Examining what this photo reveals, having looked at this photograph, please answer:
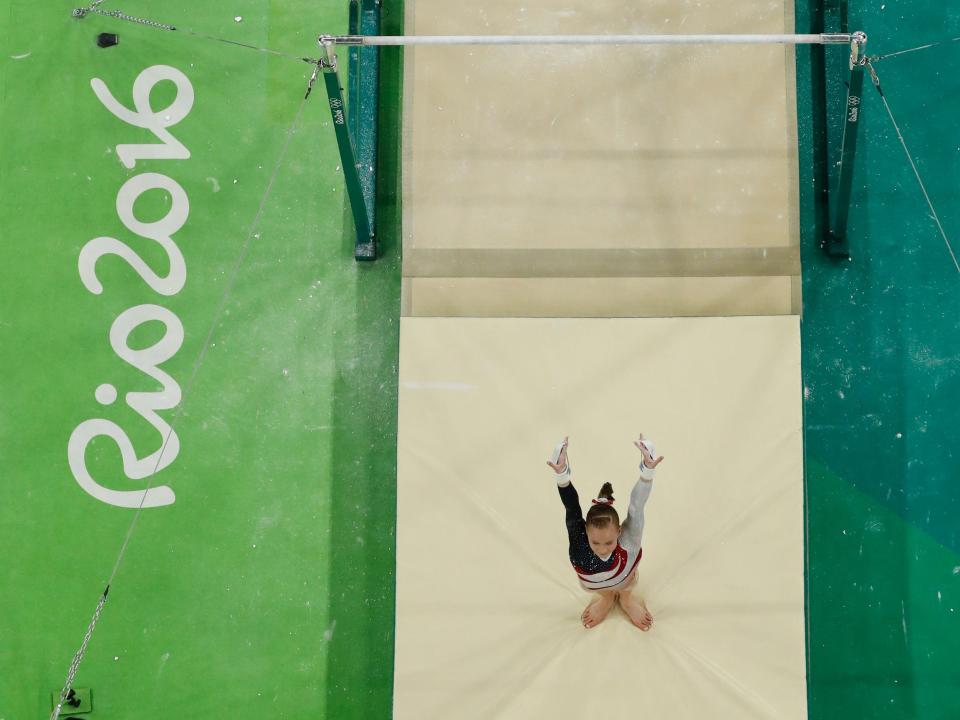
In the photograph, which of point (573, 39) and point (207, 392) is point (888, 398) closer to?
point (573, 39)

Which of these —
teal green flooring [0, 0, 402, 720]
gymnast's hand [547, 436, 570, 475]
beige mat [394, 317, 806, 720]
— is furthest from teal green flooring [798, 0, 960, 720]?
teal green flooring [0, 0, 402, 720]

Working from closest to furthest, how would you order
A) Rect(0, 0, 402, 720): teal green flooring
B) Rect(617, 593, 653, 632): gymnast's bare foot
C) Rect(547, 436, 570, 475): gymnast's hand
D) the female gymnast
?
Rect(547, 436, 570, 475): gymnast's hand → the female gymnast → Rect(617, 593, 653, 632): gymnast's bare foot → Rect(0, 0, 402, 720): teal green flooring

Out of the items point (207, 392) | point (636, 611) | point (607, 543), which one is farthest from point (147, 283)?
point (636, 611)

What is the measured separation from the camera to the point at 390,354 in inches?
195

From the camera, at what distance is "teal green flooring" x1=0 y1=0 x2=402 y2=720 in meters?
4.81

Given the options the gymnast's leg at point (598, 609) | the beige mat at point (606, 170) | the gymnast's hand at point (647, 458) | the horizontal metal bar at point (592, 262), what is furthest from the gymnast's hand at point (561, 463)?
the horizontal metal bar at point (592, 262)

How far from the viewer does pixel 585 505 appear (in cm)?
429

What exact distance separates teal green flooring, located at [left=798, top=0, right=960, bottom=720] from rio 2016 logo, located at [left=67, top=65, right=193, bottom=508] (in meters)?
2.89

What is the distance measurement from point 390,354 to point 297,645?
4.46 feet

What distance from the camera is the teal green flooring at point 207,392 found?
481cm

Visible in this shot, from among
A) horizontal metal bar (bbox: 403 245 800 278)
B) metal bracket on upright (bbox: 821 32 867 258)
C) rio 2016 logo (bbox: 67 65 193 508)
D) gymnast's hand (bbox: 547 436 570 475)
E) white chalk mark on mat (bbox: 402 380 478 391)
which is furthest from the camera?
rio 2016 logo (bbox: 67 65 193 508)

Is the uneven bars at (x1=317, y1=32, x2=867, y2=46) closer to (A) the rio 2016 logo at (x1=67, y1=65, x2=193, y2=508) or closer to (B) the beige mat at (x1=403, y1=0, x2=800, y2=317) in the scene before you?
(B) the beige mat at (x1=403, y1=0, x2=800, y2=317)

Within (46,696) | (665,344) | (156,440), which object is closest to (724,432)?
(665,344)

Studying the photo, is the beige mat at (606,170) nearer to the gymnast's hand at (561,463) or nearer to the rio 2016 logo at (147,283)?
the gymnast's hand at (561,463)
